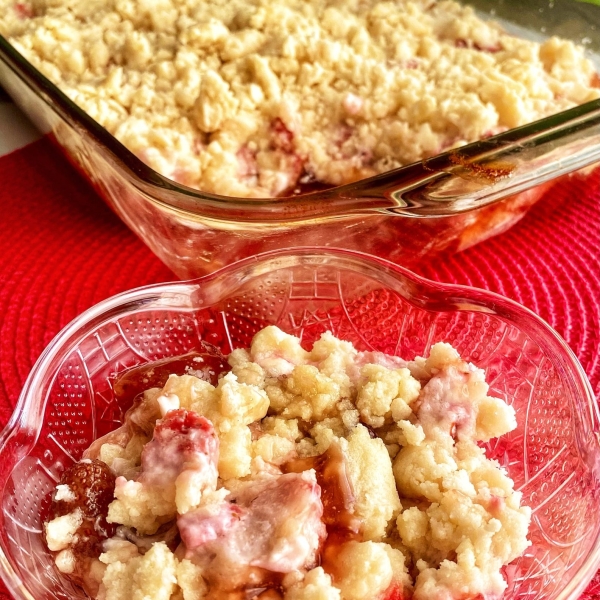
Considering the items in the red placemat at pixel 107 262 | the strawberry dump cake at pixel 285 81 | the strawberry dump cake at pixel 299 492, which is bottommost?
the strawberry dump cake at pixel 299 492

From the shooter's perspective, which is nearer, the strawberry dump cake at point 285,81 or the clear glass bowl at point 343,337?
the clear glass bowl at point 343,337

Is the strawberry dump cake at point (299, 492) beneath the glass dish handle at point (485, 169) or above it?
beneath

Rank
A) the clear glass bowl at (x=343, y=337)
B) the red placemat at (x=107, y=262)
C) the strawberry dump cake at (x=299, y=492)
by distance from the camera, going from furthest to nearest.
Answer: the red placemat at (x=107, y=262)
the clear glass bowl at (x=343, y=337)
the strawberry dump cake at (x=299, y=492)

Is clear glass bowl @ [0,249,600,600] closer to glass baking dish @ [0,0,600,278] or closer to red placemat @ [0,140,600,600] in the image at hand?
glass baking dish @ [0,0,600,278]

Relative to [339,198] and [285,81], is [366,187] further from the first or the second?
[285,81]

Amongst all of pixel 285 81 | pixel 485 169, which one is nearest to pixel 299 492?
pixel 485 169

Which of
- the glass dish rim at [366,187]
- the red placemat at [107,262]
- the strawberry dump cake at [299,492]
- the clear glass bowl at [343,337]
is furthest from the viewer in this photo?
the red placemat at [107,262]

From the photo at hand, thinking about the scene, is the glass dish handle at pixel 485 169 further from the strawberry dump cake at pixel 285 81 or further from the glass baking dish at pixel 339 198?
the strawberry dump cake at pixel 285 81

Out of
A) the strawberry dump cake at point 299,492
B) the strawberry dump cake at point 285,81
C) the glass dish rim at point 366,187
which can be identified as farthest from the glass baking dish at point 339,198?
the strawberry dump cake at point 299,492
